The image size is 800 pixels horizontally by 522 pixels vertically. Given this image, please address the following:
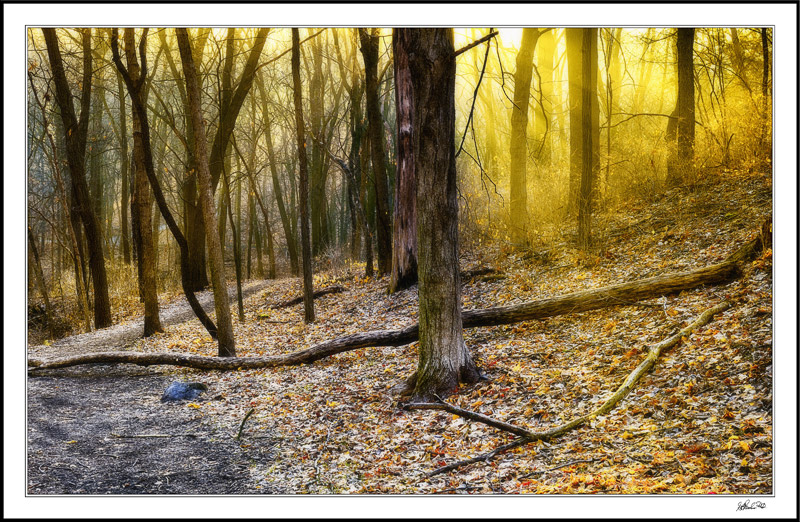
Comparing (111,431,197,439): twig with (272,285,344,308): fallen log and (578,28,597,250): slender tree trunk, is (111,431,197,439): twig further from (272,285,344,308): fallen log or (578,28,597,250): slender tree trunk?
(272,285,344,308): fallen log

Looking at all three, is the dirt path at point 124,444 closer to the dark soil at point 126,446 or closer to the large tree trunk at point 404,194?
the dark soil at point 126,446

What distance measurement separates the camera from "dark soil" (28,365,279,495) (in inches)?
139

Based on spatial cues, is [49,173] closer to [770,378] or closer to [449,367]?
[449,367]

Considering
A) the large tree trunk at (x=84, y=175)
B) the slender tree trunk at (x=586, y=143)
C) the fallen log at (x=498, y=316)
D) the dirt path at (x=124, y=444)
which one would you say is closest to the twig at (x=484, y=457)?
the dirt path at (x=124, y=444)

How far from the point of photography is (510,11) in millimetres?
3789

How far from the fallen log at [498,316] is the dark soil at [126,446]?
691mm

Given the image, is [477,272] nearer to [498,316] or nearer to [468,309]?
[468,309]

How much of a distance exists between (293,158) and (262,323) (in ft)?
29.9

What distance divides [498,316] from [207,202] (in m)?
4.06

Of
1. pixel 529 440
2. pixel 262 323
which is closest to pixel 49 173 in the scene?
pixel 262 323

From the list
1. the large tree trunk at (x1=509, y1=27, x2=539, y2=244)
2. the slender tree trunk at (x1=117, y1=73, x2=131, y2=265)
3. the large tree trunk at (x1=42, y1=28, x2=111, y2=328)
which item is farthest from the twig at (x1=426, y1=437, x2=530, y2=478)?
the slender tree trunk at (x1=117, y1=73, x2=131, y2=265)

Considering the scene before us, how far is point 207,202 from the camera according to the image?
6.63 meters

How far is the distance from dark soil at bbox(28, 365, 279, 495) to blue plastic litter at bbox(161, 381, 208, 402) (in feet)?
0.38

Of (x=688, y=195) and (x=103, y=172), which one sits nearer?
(x=688, y=195)
